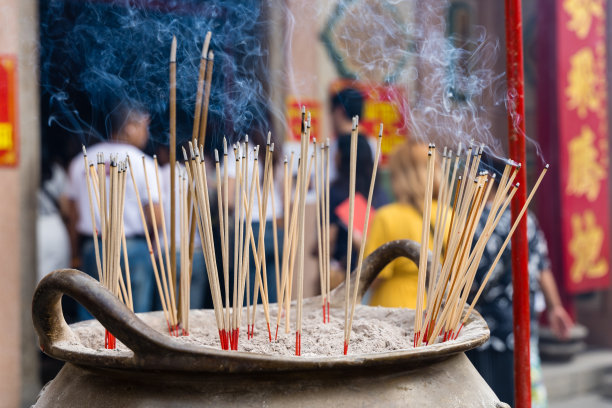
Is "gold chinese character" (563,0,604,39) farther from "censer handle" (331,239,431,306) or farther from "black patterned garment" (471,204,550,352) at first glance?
"censer handle" (331,239,431,306)

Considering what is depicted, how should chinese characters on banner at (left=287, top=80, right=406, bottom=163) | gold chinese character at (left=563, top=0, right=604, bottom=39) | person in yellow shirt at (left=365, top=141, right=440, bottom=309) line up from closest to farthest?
person in yellow shirt at (left=365, top=141, right=440, bottom=309), chinese characters on banner at (left=287, top=80, right=406, bottom=163), gold chinese character at (left=563, top=0, right=604, bottom=39)

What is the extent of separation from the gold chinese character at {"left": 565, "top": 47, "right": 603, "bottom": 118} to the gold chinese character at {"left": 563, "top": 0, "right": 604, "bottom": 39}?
0.14 metres

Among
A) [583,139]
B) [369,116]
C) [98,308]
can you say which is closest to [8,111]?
[369,116]

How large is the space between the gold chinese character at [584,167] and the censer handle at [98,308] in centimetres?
436

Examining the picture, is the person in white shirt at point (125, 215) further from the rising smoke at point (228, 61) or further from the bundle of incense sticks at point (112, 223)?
the bundle of incense sticks at point (112, 223)

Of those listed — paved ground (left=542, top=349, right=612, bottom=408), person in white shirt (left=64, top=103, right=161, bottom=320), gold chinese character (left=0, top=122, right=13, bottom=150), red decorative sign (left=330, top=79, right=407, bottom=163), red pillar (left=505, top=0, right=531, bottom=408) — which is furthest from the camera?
paved ground (left=542, top=349, right=612, bottom=408)

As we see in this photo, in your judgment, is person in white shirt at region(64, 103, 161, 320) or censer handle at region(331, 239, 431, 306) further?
person in white shirt at region(64, 103, 161, 320)

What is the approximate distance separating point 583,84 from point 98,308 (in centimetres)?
464

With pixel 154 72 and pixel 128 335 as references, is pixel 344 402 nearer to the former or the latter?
pixel 128 335

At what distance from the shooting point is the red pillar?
1576mm

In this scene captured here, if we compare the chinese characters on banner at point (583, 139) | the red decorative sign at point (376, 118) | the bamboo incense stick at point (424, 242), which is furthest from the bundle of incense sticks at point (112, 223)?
the chinese characters on banner at point (583, 139)

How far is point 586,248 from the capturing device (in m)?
5.11

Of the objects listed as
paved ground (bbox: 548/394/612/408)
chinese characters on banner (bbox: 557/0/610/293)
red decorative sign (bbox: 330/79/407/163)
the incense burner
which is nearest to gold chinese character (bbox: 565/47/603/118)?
chinese characters on banner (bbox: 557/0/610/293)

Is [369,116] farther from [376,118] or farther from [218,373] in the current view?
[218,373]
